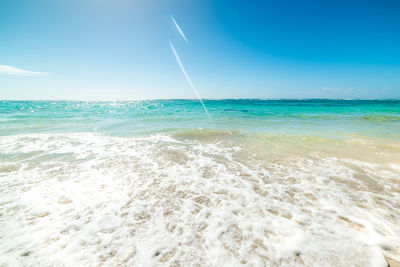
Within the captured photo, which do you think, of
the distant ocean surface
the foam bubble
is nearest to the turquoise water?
the distant ocean surface

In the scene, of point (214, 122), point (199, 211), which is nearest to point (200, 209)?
point (199, 211)

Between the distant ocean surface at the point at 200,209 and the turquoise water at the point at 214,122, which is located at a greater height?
the turquoise water at the point at 214,122

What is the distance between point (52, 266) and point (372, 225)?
16.7 ft

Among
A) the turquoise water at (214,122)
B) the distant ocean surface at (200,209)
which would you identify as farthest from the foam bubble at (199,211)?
the turquoise water at (214,122)

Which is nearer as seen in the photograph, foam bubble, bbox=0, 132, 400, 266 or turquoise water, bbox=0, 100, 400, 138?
foam bubble, bbox=0, 132, 400, 266

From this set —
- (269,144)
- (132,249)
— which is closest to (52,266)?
(132,249)

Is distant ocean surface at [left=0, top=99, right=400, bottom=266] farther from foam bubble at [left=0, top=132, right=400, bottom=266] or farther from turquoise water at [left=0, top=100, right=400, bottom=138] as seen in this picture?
turquoise water at [left=0, top=100, right=400, bottom=138]

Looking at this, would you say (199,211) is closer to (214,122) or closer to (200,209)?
(200,209)

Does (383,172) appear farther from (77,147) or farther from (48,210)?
(77,147)

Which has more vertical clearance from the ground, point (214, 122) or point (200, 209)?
point (214, 122)

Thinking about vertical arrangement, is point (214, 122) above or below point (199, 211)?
above

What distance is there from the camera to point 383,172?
4793 mm

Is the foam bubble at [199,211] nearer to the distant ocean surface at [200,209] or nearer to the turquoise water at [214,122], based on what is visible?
the distant ocean surface at [200,209]

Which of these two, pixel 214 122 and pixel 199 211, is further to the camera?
pixel 214 122
